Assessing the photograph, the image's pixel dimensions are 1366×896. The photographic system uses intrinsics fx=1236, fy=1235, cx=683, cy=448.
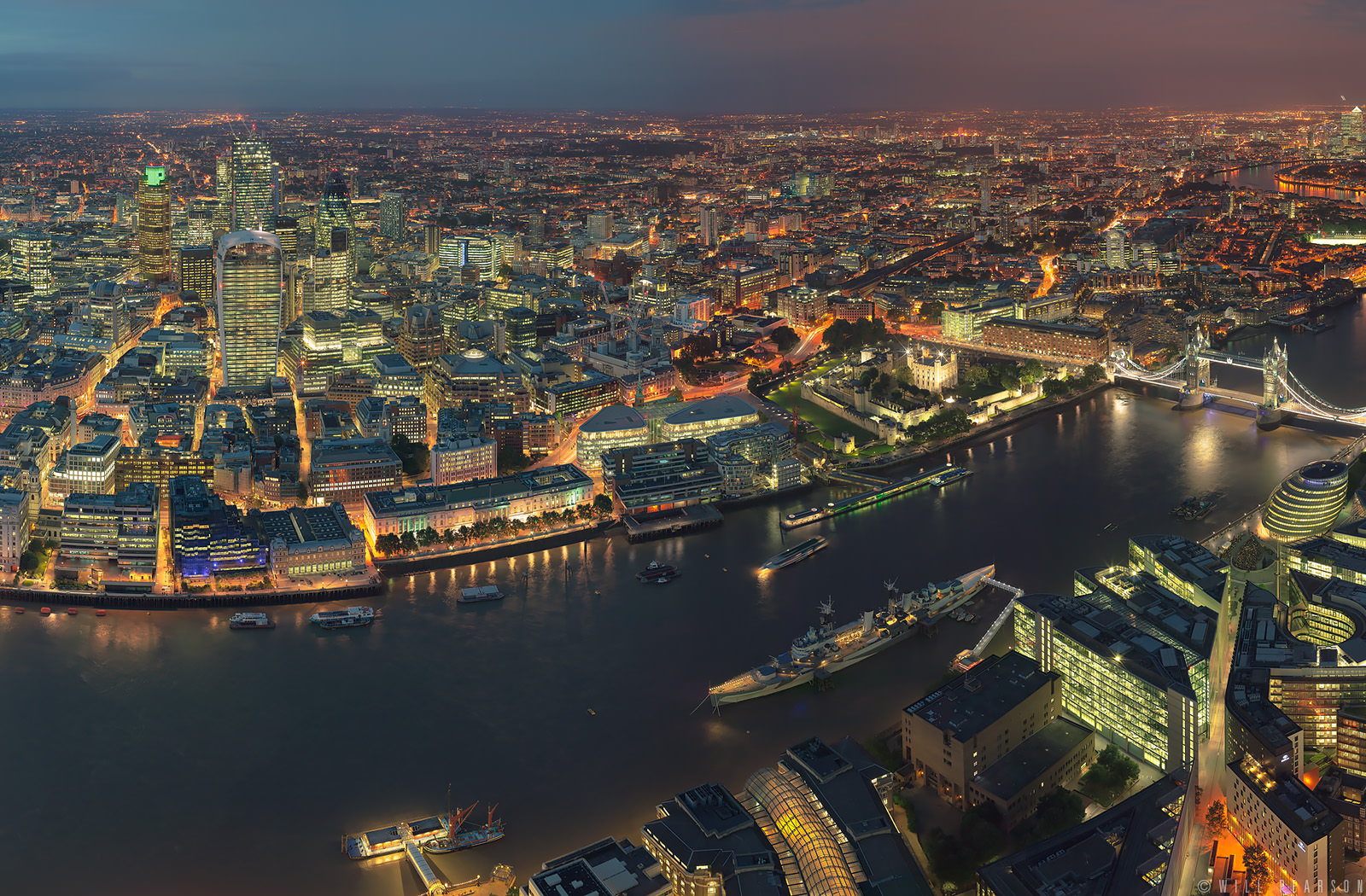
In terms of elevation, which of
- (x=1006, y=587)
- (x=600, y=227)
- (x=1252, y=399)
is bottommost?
(x=1006, y=587)

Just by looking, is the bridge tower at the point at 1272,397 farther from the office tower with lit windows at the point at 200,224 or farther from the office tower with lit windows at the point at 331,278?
the office tower with lit windows at the point at 200,224

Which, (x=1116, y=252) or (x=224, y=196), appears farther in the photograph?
(x=224, y=196)

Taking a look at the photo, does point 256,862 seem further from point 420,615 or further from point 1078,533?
point 1078,533

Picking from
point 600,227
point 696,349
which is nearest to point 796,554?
point 696,349

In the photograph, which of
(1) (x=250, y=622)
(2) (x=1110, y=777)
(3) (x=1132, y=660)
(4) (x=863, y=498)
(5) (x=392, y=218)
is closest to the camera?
(2) (x=1110, y=777)

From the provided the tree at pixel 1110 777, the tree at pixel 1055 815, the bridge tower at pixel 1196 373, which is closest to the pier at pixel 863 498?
the bridge tower at pixel 1196 373

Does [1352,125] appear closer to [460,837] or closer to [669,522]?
[669,522]

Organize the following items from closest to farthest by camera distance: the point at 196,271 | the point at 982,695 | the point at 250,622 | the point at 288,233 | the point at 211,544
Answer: the point at 982,695, the point at 250,622, the point at 211,544, the point at 196,271, the point at 288,233
